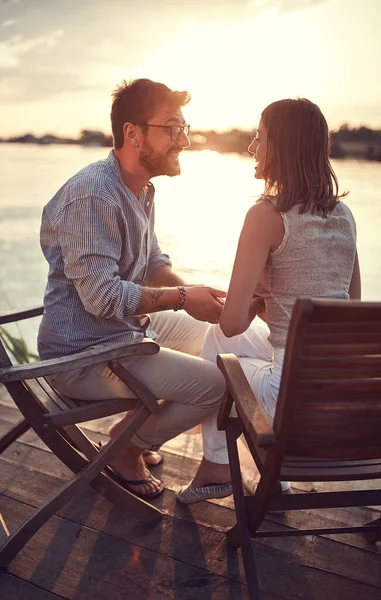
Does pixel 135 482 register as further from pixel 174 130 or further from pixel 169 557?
pixel 174 130

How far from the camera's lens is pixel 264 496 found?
1.88 metres

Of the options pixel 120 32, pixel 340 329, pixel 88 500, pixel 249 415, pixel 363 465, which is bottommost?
pixel 88 500

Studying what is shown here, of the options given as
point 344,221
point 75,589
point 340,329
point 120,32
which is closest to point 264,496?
point 340,329

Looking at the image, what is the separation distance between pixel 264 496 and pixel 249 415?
27 cm

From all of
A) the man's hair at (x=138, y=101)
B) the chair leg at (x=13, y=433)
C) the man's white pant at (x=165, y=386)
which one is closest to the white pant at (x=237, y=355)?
the man's white pant at (x=165, y=386)

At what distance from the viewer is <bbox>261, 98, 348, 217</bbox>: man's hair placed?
2.15 metres

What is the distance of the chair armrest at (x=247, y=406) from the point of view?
1.71 metres

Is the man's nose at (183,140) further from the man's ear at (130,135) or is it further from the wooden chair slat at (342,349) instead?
the wooden chair slat at (342,349)

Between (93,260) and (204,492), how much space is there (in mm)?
1074

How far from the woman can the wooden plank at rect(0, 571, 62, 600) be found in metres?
1.00

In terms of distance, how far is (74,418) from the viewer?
7.55 feet

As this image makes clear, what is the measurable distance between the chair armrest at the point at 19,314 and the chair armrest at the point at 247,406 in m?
1.06

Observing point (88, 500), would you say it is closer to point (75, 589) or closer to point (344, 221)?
point (75, 589)

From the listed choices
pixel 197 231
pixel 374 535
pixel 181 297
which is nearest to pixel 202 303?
pixel 181 297
